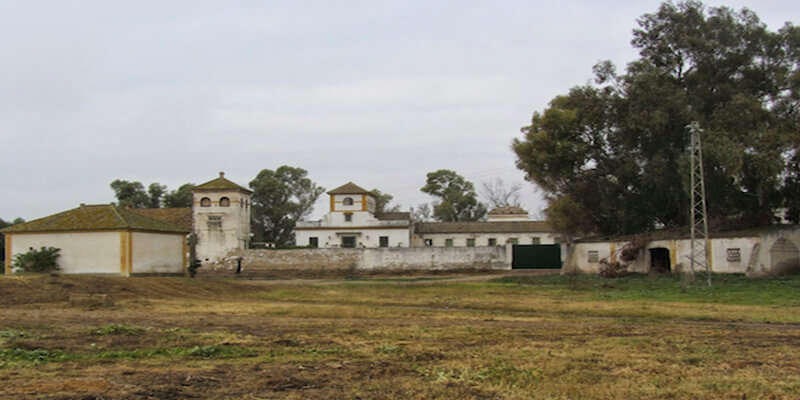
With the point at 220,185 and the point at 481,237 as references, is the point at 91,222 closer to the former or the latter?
the point at 220,185

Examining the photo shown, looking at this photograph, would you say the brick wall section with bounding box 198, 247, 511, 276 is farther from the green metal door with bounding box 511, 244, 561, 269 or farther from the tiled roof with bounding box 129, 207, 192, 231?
the tiled roof with bounding box 129, 207, 192, 231

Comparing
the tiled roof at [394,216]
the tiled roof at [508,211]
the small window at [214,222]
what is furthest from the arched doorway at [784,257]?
the tiled roof at [508,211]

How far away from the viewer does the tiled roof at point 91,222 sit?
32.8m

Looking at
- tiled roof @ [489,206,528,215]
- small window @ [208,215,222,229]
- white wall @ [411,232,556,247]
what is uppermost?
tiled roof @ [489,206,528,215]

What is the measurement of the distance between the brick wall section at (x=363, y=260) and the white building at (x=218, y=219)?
3.21 ft

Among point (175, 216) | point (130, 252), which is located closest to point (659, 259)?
point (130, 252)

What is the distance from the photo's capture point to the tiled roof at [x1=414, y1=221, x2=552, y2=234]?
59.2 m

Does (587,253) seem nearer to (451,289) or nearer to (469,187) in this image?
(451,289)

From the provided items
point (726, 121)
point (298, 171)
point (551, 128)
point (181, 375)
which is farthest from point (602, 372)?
point (298, 171)

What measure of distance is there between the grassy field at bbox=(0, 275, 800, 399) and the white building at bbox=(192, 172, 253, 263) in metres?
28.0

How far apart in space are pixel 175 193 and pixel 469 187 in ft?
114

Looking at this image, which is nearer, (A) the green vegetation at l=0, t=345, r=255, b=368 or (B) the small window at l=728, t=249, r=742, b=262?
(A) the green vegetation at l=0, t=345, r=255, b=368

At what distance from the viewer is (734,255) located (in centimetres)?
3219

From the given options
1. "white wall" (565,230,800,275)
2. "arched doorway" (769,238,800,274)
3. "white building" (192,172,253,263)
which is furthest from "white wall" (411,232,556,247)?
"arched doorway" (769,238,800,274)
